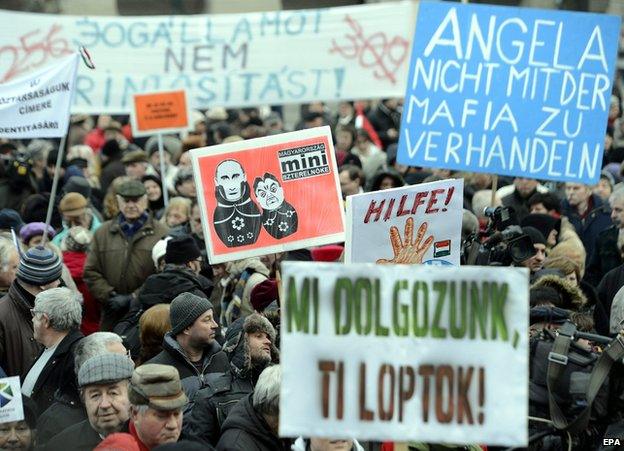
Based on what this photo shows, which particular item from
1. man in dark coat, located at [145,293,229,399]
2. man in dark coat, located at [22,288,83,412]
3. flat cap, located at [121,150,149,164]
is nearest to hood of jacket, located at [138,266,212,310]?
man in dark coat, located at [145,293,229,399]

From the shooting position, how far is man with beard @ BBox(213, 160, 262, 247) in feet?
24.6

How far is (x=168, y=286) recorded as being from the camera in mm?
8211

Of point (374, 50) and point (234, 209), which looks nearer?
point (234, 209)

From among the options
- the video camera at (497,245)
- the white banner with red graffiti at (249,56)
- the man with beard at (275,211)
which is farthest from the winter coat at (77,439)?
the white banner with red graffiti at (249,56)

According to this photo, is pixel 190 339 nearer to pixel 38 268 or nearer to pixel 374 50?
pixel 38 268

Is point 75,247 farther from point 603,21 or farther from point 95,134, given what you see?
point 95,134

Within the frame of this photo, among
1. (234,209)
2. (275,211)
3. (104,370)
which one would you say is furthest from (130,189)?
(104,370)

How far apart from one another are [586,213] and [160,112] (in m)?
4.25

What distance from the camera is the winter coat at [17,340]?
23.8ft

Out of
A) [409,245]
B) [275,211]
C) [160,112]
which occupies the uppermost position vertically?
[160,112]

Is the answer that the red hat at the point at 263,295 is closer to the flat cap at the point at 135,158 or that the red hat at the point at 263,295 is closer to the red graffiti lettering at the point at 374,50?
the flat cap at the point at 135,158

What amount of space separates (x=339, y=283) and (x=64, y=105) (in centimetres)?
504

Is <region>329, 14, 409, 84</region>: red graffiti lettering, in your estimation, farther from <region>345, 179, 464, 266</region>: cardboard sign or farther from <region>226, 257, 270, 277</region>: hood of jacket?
<region>345, 179, 464, 266</region>: cardboard sign

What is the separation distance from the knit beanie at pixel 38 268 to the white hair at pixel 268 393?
6.89 feet
